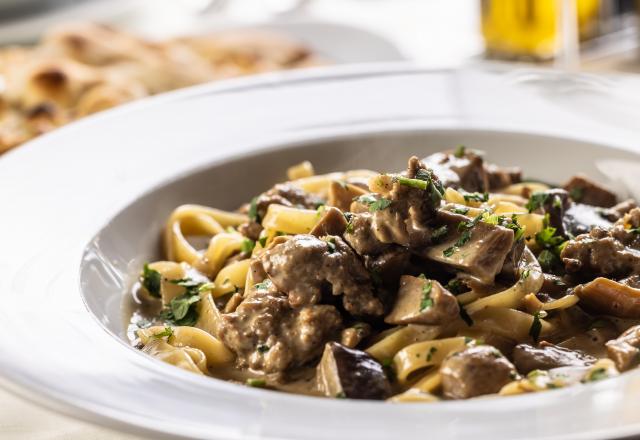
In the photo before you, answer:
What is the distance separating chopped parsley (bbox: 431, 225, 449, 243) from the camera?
464 centimetres

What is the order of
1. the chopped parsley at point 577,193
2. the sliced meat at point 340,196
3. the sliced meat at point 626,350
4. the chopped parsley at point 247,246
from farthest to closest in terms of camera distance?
the chopped parsley at point 577,193 → the chopped parsley at point 247,246 → the sliced meat at point 340,196 → the sliced meat at point 626,350

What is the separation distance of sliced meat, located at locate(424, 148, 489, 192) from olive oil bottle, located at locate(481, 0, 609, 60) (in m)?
3.74

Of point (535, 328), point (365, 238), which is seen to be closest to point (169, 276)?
point (365, 238)

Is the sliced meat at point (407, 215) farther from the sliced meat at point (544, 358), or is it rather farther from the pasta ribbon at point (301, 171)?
the pasta ribbon at point (301, 171)

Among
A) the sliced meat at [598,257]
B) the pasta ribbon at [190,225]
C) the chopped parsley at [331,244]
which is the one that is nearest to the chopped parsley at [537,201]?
the sliced meat at [598,257]

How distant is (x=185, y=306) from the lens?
5324mm

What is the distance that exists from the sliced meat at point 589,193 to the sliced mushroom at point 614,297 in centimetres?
122

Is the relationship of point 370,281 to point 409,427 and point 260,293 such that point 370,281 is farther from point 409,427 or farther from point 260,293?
point 409,427

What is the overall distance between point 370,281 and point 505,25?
537 centimetres

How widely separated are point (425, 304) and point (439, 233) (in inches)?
16.2

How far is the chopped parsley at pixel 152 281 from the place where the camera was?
216 inches

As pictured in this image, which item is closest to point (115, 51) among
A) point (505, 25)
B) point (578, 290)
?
point (505, 25)

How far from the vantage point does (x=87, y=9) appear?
1047 cm

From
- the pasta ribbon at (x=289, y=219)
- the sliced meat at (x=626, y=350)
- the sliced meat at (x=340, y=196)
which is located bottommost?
the sliced meat at (x=626, y=350)
